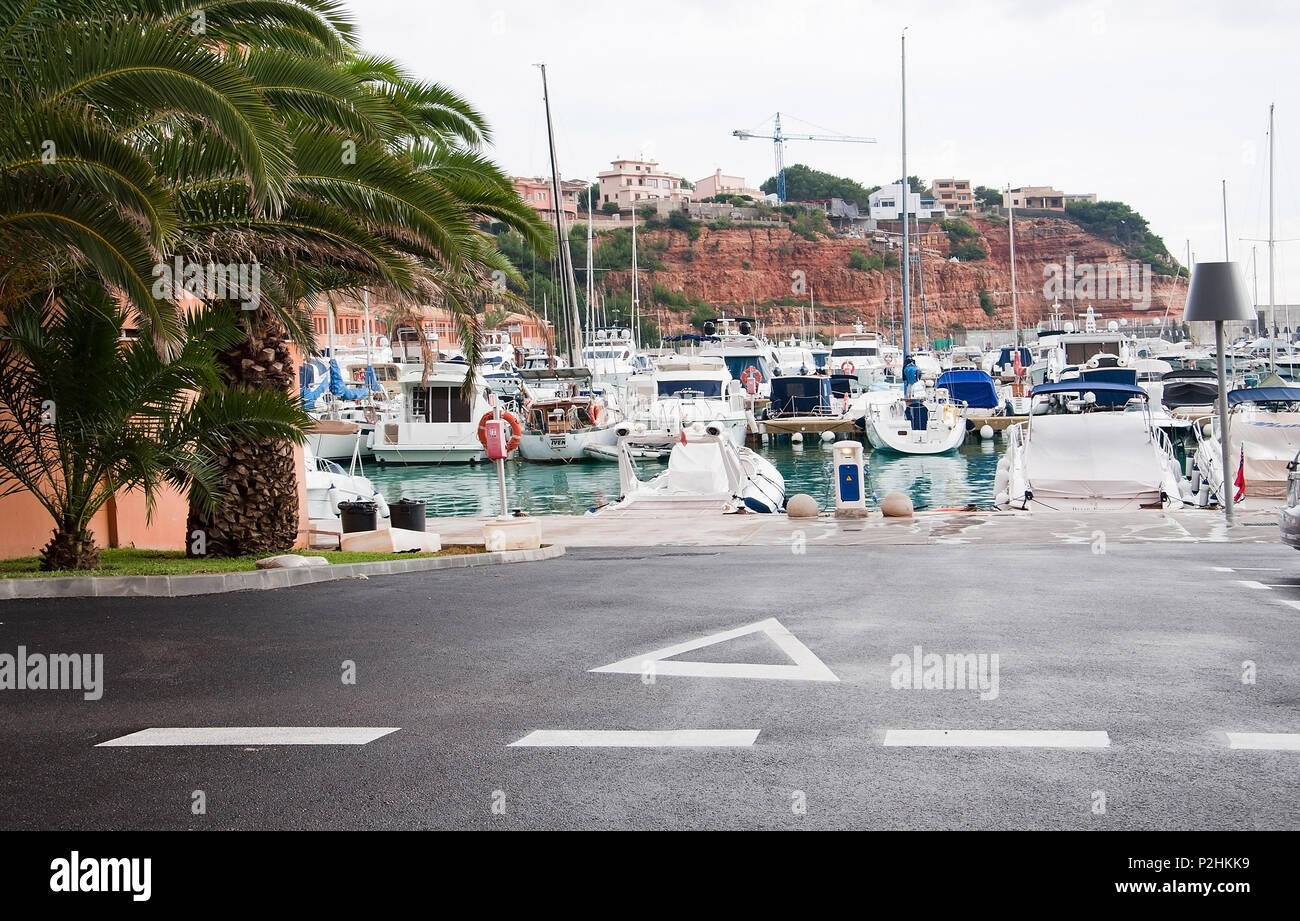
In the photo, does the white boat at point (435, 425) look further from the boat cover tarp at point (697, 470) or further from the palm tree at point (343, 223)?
the palm tree at point (343, 223)

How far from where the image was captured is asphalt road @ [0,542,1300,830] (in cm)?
590

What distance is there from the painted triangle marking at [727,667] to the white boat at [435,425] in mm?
37348

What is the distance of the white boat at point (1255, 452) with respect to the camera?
78.6ft

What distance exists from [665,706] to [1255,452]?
20.2 meters

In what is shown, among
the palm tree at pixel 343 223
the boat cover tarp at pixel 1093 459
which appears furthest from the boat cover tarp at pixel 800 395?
the palm tree at pixel 343 223

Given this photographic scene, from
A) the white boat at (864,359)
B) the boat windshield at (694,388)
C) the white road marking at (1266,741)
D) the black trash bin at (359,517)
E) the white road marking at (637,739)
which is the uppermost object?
the white boat at (864,359)

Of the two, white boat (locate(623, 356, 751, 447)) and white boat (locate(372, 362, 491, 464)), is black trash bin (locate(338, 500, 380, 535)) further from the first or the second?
white boat (locate(372, 362, 491, 464))

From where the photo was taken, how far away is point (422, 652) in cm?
980

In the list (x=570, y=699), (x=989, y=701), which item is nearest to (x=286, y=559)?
(x=570, y=699)

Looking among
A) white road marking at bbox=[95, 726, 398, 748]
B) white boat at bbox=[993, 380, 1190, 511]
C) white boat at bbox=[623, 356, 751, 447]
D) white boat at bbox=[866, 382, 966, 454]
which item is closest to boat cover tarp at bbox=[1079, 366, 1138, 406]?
white boat at bbox=[866, 382, 966, 454]

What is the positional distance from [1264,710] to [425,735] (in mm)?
4530

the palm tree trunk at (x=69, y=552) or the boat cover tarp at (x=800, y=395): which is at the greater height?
the boat cover tarp at (x=800, y=395)

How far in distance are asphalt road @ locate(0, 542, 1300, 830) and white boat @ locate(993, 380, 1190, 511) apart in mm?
10869

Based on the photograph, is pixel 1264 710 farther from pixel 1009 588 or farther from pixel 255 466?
pixel 255 466
